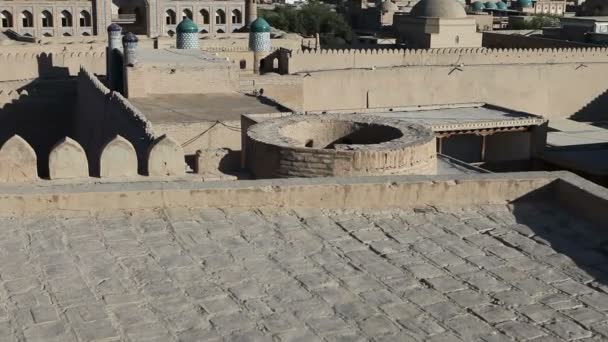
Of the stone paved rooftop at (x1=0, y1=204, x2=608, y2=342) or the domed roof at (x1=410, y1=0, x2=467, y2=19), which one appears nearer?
the stone paved rooftop at (x1=0, y1=204, x2=608, y2=342)

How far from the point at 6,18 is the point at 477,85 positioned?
82.8 ft

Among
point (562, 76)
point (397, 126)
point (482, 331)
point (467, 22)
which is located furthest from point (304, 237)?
point (467, 22)

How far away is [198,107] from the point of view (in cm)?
1330

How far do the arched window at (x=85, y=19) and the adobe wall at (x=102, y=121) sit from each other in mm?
23696

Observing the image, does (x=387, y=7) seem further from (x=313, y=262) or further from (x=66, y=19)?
(x=313, y=262)

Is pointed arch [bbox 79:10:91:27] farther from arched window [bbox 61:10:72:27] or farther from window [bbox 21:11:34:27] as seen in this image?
window [bbox 21:11:34:27]

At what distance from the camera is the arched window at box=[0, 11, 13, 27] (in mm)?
36531

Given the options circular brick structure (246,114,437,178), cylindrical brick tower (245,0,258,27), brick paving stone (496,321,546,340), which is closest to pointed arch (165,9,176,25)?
cylindrical brick tower (245,0,258,27)

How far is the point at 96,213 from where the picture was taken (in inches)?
195

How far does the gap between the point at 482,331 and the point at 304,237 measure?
1384 millimetres

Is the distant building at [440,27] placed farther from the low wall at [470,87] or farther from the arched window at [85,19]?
the arched window at [85,19]

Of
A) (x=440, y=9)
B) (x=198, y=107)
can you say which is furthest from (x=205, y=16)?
(x=198, y=107)

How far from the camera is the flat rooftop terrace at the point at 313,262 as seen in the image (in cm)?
381

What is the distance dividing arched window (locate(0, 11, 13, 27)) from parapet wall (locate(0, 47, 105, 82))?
1939 centimetres
